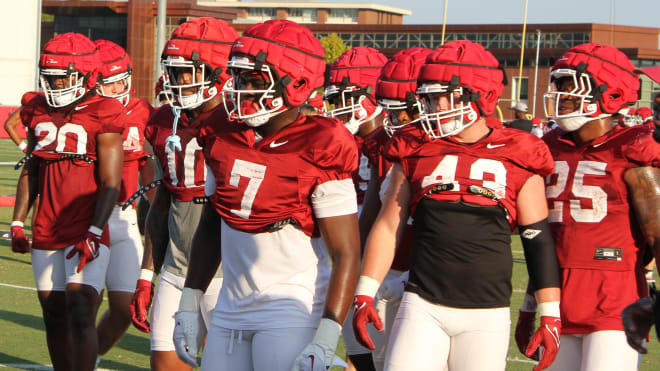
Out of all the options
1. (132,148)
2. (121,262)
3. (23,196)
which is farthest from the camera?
(132,148)

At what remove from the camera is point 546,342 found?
13.4 feet

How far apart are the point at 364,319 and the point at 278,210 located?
597 mm

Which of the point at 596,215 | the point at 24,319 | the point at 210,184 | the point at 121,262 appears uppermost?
the point at 210,184

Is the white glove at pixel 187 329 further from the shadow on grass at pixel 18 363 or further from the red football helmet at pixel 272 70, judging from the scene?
the shadow on grass at pixel 18 363

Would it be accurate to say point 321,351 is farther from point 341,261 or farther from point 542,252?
point 542,252

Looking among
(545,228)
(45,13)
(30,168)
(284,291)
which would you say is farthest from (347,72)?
(45,13)

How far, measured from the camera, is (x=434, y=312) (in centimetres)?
410

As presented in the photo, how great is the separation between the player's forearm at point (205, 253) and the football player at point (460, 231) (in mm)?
603

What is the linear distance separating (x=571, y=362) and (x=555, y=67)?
4.47 feet

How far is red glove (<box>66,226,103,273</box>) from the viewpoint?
5770 millimetres

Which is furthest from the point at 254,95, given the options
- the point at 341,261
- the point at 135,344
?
the point at 135,344

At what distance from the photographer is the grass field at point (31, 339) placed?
23.2 ft

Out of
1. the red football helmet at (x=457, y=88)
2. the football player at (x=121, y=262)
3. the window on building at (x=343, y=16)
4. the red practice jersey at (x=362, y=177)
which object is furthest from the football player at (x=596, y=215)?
the window on building at (x=343, y=16)

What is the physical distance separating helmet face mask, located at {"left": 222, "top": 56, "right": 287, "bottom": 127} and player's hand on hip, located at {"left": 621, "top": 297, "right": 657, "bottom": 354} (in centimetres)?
147
